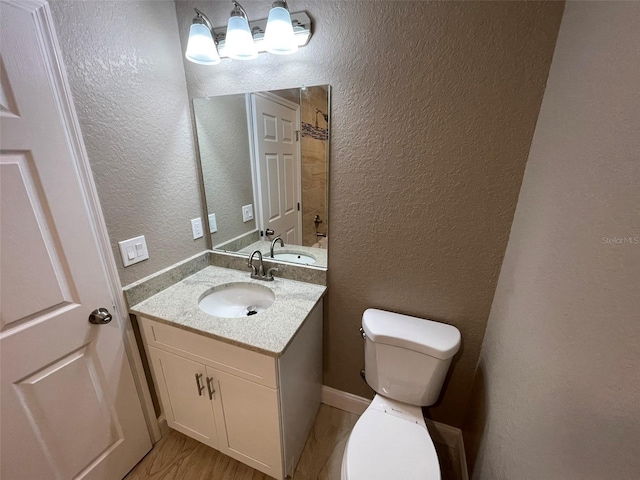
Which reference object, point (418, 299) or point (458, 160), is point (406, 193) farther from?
point (418, 299)

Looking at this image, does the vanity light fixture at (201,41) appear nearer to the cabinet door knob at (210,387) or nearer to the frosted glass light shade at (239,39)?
the frosted glass light shade at (239,39)

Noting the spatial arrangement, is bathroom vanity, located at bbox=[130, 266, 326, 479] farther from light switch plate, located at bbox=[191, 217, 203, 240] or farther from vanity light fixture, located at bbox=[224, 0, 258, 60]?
vanity light fixture, located at bbox=[224, 0, 258, 60]

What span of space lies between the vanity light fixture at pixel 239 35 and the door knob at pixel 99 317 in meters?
1.18

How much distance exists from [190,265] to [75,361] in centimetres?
59

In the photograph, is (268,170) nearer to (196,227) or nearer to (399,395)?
(196,227)

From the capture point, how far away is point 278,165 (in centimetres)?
132

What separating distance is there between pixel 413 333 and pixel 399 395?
31cm

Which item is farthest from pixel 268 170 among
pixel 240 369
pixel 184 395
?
pixel 184 395

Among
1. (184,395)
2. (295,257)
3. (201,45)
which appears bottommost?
(184,395)

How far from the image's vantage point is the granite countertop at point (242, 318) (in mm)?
925

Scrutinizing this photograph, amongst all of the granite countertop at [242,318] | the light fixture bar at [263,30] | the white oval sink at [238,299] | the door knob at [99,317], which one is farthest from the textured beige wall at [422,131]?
the door knob at [99,317]

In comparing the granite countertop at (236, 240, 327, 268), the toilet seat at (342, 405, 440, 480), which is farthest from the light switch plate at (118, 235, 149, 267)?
the toilet seat at (342, 405, 440, 480)

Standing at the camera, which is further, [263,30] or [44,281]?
[263,30]

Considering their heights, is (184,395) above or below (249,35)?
below
